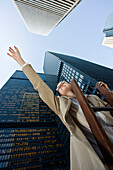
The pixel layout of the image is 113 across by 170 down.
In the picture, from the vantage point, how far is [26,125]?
2114cm

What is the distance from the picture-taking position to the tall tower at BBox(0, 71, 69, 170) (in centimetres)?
1989

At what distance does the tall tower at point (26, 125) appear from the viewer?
65.3 feet

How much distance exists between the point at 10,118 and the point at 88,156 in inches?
1227

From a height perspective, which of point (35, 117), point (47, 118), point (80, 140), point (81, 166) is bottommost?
point (35, 117)

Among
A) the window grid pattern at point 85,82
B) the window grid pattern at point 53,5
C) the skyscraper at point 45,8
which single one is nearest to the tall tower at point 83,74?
the window grid pattern at point 85,82

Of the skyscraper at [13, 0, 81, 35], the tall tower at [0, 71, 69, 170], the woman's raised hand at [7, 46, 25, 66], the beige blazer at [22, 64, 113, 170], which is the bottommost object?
the tall tower at [0, 71, 69, 170]

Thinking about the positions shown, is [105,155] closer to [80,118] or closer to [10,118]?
[80,118]

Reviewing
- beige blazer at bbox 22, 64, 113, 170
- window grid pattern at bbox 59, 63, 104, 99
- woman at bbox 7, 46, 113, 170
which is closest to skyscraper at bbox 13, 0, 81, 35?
window grid pattern at bbox 59, 63, 104, 99

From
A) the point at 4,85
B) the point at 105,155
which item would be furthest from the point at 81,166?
the point at 4,85

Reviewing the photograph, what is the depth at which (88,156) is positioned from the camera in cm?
95

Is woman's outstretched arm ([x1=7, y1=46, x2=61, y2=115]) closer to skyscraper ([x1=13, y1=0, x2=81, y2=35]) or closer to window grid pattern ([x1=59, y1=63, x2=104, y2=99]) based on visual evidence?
window grid pattern ([x1=59, y1=63, x2=104, y2=99])

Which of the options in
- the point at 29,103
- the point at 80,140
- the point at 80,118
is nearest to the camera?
the point at 80,140

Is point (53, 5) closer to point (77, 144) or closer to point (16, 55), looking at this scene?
point (16, 55)

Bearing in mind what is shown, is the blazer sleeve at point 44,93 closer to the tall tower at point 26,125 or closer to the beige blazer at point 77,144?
the beige blazer at point 77,144
